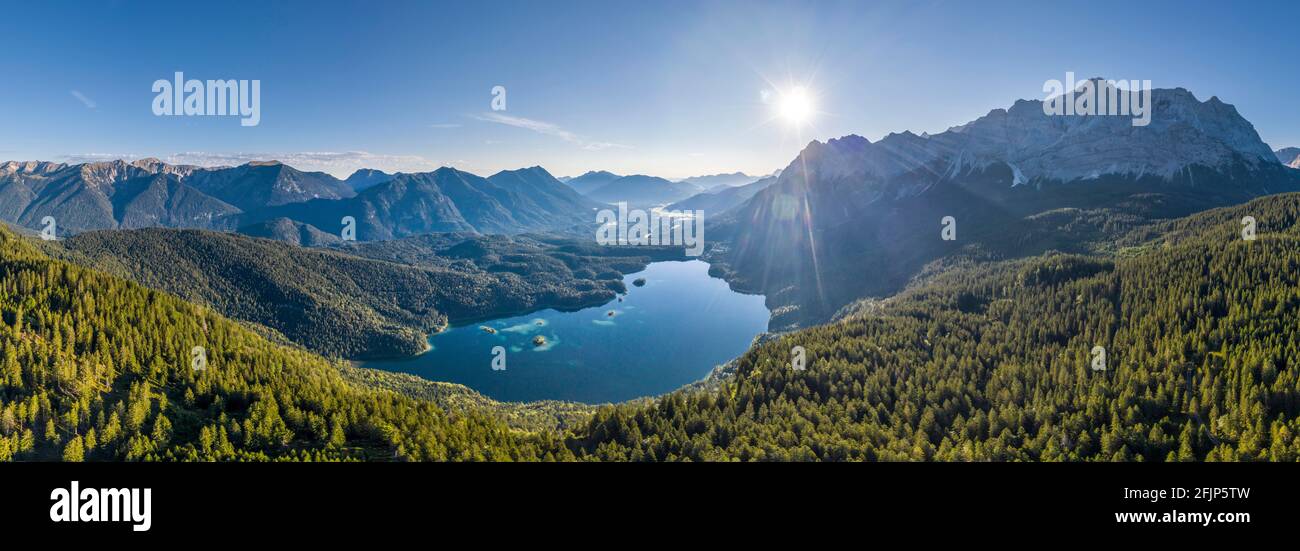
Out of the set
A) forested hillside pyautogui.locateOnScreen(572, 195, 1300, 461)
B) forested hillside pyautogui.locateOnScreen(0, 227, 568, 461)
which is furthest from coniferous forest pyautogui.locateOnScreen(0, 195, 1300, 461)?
forested hillside pyautogui.locateOnScreen(572, 195, 1300, 461)

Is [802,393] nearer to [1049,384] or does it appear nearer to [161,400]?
[1049,384]

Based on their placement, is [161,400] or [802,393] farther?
[802,393]

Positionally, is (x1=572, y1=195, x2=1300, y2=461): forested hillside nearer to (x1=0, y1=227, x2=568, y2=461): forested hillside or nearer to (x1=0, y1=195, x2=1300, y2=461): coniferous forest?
(x1=0, y1=195, x2=1300, y2=461): coniferous forest

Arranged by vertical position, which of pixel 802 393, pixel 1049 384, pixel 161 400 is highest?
pixel 161 400

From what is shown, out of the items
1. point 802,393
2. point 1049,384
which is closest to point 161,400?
point 802,393

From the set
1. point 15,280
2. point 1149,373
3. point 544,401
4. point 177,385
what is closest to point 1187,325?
point 1149,373

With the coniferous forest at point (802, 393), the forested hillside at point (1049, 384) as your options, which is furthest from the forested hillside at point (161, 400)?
the forested hillside at point (1049, 384)

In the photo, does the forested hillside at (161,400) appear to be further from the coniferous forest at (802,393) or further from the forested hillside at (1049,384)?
the forested hillside at (1049,384)

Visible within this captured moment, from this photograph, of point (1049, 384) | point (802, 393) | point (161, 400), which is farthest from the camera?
point (802, 393)
